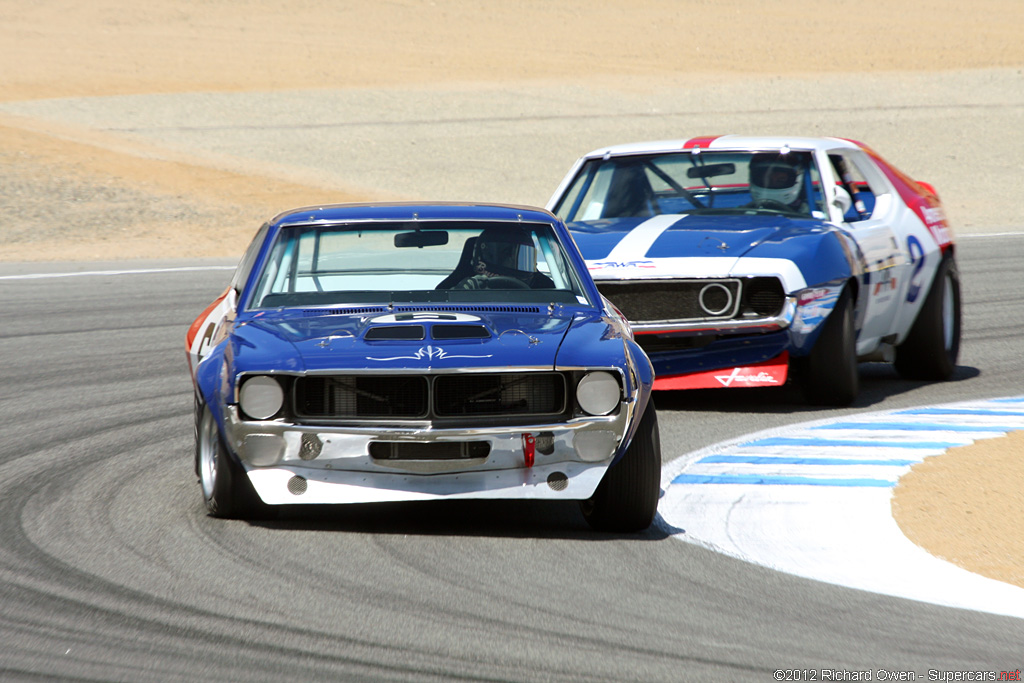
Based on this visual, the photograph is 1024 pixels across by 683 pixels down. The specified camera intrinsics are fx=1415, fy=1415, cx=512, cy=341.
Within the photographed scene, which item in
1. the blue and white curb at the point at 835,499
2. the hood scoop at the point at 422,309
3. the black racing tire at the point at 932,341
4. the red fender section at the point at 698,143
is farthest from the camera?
the black racing tire at the point at 932,341

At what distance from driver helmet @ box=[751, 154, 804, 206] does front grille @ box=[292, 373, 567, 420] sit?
4160 mm

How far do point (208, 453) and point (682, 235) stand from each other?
3597 millimetres

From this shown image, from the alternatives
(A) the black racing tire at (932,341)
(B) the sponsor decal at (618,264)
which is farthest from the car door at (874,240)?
(B) the sponsor decal at (618,264)

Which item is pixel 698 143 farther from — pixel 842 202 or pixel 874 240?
pixel 874 240

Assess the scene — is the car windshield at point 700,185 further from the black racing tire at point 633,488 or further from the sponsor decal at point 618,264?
the black racing tire at point 633,488

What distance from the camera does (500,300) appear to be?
5734 mm

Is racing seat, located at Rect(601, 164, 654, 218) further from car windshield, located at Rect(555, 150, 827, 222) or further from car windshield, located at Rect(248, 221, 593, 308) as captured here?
car windshield, located at Rect(248, 221, 593, 308)

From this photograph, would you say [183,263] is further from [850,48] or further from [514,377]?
[850,48]

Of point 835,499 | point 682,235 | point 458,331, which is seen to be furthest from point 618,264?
point 458,331

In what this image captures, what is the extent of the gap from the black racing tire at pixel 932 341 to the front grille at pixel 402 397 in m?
4.75

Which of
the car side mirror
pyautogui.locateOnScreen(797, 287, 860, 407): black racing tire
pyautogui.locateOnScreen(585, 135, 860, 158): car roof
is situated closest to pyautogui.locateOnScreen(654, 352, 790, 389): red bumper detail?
pyautogui.locateOnScreen(797, 287, 860, 407): black racing tire

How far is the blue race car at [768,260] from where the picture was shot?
7.70 m

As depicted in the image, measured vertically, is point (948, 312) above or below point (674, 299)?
below

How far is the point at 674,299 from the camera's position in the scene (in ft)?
25.4
